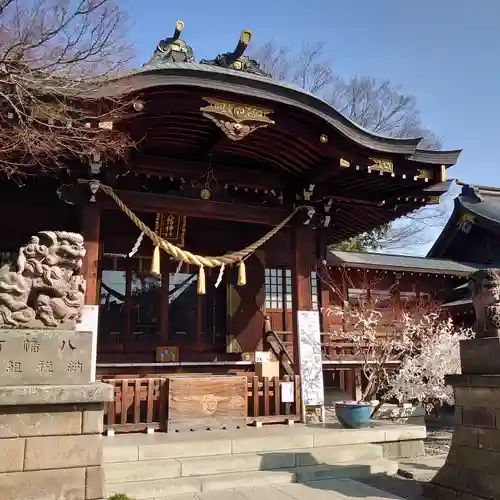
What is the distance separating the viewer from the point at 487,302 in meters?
6.15

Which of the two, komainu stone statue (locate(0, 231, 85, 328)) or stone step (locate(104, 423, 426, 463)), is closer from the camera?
komainu stone statue (locate(0, 231, 85, 328))

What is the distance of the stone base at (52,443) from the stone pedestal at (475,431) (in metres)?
4.15

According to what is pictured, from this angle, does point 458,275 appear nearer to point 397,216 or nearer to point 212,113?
point 397,216

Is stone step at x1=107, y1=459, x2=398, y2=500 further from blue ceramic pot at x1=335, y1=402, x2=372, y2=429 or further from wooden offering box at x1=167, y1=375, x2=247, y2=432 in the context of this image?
wooden offering box at x1=167, y1=375, x2=247, y2=432

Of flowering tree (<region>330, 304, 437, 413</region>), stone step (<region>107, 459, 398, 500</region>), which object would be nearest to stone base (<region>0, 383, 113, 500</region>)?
stone step (<region>107, 459, 398, 500</region>)

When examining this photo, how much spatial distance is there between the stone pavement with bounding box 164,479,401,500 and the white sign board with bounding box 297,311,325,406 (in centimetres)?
304

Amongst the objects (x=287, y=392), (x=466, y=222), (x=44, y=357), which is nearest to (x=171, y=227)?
(x=287, y=392)

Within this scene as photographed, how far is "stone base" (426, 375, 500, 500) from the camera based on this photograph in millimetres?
5781

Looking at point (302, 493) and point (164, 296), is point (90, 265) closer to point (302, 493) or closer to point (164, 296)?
point (164, 296)

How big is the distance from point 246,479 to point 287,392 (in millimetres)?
2983

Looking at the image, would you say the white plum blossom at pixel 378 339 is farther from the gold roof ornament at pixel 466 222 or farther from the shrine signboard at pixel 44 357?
the gold roof ornament at pixel 466 222

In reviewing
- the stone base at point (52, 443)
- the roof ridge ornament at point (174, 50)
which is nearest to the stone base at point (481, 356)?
the stone base at point (52, 443)

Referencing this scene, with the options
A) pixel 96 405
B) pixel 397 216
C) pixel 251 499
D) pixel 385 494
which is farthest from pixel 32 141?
pixel 397 216

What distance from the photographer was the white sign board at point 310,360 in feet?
33.0
